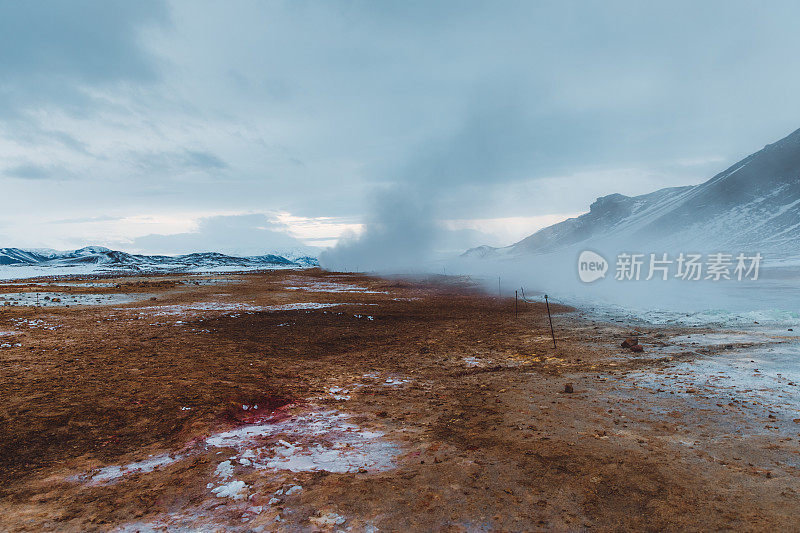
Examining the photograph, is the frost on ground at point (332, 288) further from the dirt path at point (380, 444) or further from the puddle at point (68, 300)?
the dirt path at point (380, 444)

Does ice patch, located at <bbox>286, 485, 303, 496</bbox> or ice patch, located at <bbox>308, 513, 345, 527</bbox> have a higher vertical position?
ice patch, located at <bbox>308, 513, 345, 527</bbox>

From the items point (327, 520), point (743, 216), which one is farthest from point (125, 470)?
point (743, 216)

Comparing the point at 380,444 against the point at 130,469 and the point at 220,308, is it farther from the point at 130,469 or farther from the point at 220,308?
the point at 220,308

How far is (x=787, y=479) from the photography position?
5.50m

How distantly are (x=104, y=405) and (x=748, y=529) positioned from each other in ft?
37.6

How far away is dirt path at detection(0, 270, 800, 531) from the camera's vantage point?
497 centimetres

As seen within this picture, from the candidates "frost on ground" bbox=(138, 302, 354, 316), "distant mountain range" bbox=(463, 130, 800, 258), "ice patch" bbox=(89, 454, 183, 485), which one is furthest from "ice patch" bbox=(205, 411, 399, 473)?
"distant mountain range" bbox=(463, 130, 800, 258)

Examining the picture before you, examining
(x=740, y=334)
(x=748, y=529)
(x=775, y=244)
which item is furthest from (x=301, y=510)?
(x=775, y=244)

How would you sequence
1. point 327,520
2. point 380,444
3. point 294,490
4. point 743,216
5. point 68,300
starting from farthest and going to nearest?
point 743,216
point 68,300
point 380,444
point 294,490
point 327,520

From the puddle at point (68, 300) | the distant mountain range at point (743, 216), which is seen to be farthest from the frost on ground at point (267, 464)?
the distant mountain range at point (743, 216)

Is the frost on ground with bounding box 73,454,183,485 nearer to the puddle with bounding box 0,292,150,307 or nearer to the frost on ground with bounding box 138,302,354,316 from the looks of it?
the frost on ground with bounding box 138,302,354,316

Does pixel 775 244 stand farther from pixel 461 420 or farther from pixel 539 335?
pixel 461 420

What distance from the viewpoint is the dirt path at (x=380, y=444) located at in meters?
4.97

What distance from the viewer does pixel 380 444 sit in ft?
23.1
